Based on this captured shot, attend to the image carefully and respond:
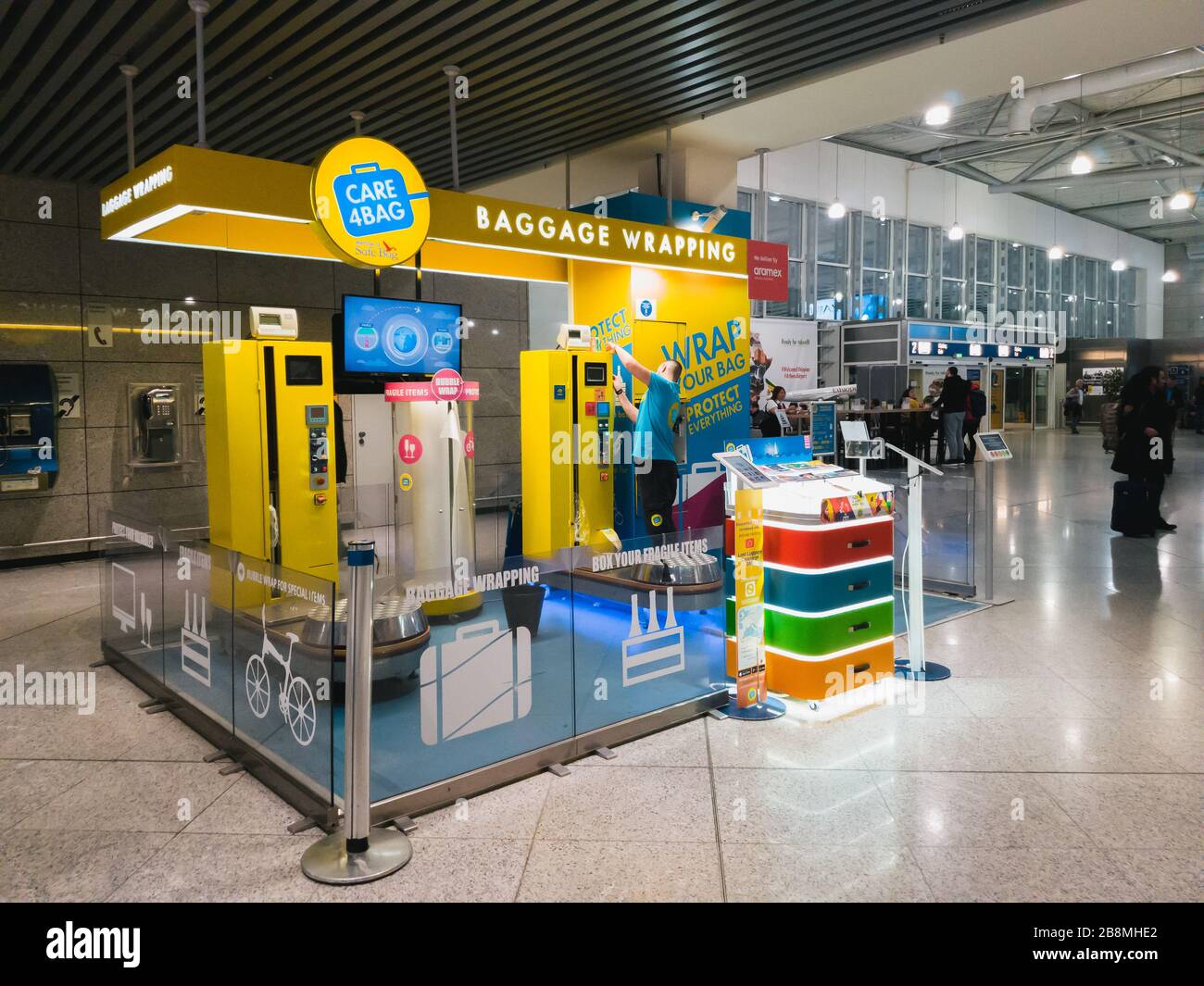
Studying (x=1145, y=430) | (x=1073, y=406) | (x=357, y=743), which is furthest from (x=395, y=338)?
(x=1073, y=406)

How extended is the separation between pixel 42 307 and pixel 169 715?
5389 mm

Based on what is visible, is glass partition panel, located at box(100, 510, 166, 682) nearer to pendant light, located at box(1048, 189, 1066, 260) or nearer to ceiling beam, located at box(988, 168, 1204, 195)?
ceiling beam, located at box(988, 168, 1204, 195)

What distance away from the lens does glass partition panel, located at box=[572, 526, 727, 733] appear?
12.2 feet

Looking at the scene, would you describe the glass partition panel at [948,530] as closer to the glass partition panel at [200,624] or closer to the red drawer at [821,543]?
the red drawer at [821,543]

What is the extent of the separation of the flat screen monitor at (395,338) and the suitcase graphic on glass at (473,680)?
117 inches

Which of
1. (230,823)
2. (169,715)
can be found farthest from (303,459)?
(230,823)

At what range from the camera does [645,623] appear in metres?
3.95

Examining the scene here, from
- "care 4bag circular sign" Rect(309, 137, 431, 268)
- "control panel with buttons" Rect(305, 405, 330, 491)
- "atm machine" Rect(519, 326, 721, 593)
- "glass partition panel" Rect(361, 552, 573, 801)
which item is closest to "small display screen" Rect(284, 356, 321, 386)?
"control panel with buttons" Rect(305, 405, 330, 491)

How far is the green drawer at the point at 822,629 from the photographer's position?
4188 millimetres

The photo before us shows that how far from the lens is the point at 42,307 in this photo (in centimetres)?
799

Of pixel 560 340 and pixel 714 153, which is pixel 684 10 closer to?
pixel 560 340

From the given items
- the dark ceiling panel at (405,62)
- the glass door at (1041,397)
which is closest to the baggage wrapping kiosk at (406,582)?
the dark ceiling panel at (405,62)

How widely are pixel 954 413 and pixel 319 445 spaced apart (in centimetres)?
1289
